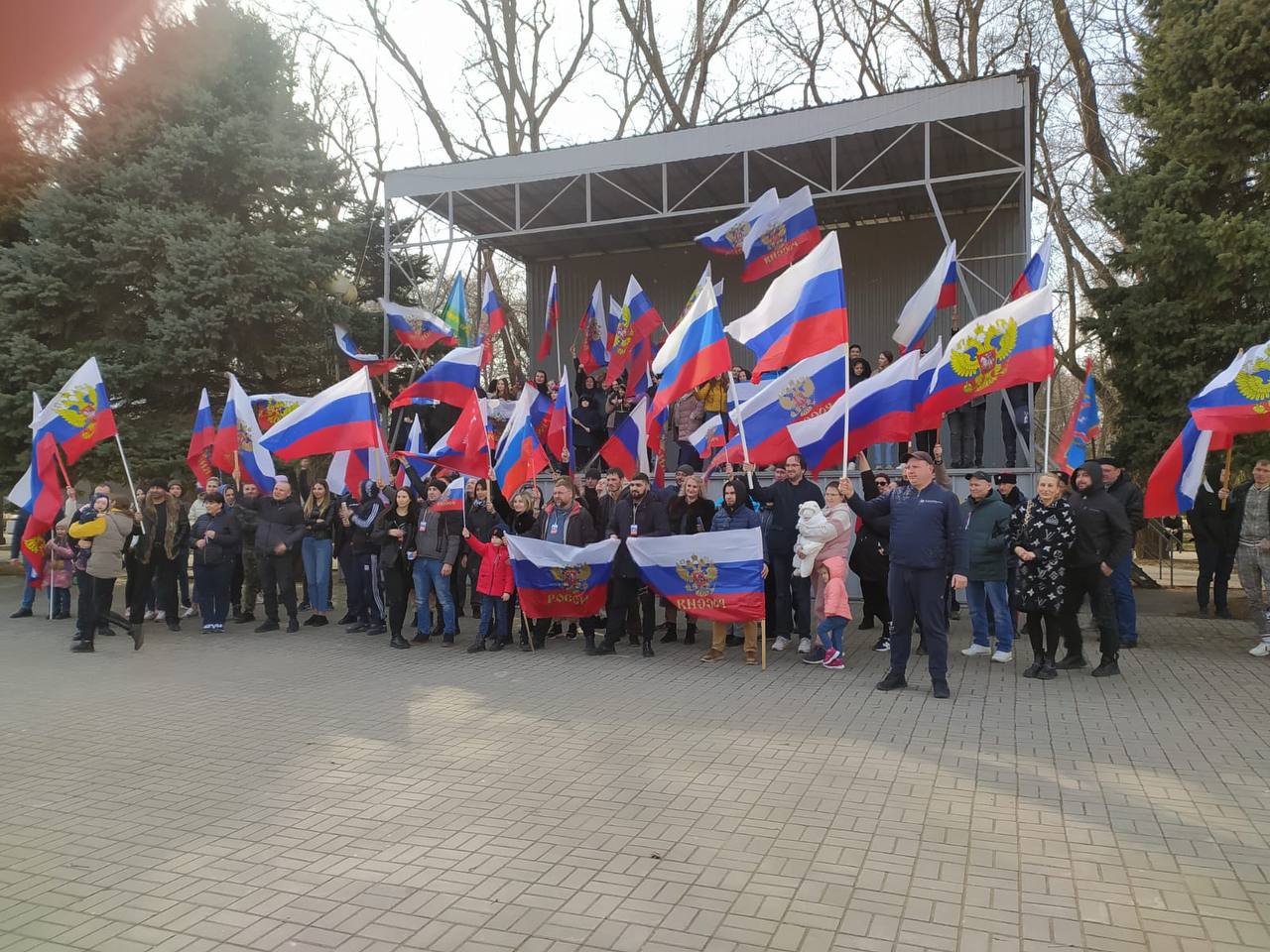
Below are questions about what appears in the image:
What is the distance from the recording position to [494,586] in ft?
32.8

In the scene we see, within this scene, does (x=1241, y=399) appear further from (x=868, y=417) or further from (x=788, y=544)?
(x=788, y=544)

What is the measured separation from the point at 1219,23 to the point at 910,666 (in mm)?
11092

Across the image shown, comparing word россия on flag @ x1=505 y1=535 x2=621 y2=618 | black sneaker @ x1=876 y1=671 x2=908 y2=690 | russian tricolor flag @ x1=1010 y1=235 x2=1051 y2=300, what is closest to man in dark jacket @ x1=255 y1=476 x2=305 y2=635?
word россия on flag @ x1=505 y1=535 x2=621 y2=618

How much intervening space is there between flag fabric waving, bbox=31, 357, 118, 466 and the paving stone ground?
398 centimetres

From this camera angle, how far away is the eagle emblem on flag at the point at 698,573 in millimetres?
9055

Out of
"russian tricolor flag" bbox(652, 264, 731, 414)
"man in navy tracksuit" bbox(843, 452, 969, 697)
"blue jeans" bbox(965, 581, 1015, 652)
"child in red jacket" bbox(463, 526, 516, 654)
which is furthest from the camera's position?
"child in red jacket" bbox(463, 526, 516, 654)

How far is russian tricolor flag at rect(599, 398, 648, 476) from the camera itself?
11.7m

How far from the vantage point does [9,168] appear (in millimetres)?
1115

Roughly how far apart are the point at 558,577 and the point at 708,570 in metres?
1.71

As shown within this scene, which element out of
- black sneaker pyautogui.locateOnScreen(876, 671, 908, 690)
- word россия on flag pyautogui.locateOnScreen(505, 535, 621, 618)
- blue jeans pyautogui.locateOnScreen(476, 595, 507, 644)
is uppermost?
word россия on flag pyautogui.locateOnScreen(505, 535, 621, 618)

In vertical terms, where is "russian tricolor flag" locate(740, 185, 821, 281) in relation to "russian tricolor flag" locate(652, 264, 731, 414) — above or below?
above

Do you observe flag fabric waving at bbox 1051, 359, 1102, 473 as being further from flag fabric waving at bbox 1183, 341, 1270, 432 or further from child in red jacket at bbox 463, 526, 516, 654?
child in red jacket at bbox 463, 526, 516, 654

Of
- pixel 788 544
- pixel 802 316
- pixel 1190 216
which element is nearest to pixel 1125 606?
pixel 788 544

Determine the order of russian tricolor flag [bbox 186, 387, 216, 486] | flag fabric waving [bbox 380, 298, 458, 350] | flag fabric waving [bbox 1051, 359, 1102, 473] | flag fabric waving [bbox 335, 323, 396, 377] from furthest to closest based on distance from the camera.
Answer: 1. flag fabric waving [bbox 380, 298, 458, 350]
2. flag fabric waving [bbox 335, 323, 396, 377]
3. flag fabric waving [bbox 1051, 359, 1102, 473]
4. russian tricolor flag [bbox 186, 387, 216, 486]
